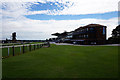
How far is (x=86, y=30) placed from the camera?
128 ft

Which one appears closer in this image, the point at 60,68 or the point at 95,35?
the point at 60,68

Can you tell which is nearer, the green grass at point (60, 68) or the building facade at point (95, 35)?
the green grass at point (60, 68)

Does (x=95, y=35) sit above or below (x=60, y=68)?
above

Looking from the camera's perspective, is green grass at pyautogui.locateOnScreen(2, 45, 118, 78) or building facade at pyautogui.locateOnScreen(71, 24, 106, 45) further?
building facade at pyautogui.locateOnScreen(71, 24, 106, 45)

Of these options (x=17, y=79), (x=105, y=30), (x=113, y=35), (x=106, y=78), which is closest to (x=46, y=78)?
(x=17, y=79)

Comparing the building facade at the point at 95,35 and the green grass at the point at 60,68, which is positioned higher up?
the building facade at the point at 95,35

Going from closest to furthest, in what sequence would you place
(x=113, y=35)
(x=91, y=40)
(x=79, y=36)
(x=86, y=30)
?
(x=91, y=40) → (x=86, y=30) → (x=79, y=36) → (x=113, y=35)

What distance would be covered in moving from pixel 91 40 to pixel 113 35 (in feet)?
61.2

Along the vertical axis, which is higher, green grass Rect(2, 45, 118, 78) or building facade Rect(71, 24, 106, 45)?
building facade Rect(71, 24, 106, 45)

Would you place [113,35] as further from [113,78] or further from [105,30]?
[113,78]

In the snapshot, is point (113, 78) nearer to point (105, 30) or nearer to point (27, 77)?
point (27, 77)

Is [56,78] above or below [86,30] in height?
below

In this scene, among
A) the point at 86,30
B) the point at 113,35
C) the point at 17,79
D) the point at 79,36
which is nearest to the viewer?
the point at 17,79

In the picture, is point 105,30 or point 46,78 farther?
point 105,30
